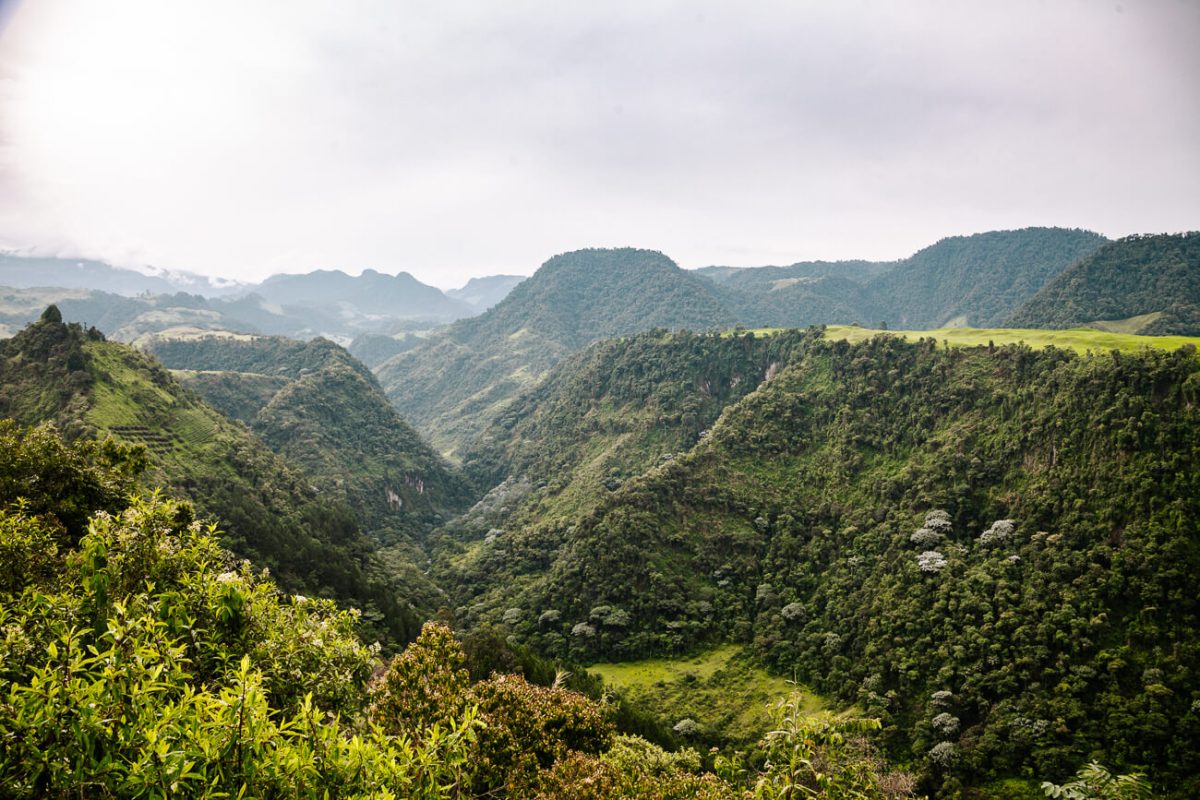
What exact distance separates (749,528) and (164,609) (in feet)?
261

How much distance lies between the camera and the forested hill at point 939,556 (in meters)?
45.4

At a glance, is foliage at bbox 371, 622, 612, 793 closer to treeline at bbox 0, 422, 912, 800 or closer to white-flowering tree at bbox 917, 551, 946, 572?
treeline at bbox 0, 422, 912, 800

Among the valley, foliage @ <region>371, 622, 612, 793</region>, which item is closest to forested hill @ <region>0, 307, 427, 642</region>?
the valley

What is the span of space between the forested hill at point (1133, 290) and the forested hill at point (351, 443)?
622 ft

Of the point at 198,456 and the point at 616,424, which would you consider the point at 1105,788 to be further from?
the point at 616,424

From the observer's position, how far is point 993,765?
44.1m

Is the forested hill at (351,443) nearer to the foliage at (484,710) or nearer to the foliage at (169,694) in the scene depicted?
the foliage at (484,710)

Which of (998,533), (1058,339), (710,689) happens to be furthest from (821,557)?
(1058,339)

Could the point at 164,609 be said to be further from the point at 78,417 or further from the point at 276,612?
the point at 78,417

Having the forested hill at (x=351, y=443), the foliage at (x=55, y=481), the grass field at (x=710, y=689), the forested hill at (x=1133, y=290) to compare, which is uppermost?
the forested hill at (x=1133, y=290)

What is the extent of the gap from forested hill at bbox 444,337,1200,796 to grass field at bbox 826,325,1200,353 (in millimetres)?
5916

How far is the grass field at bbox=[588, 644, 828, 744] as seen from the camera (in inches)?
2261

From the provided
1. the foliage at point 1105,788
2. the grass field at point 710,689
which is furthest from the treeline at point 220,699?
the grass field at point 710,689

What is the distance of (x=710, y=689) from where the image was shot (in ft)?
207
